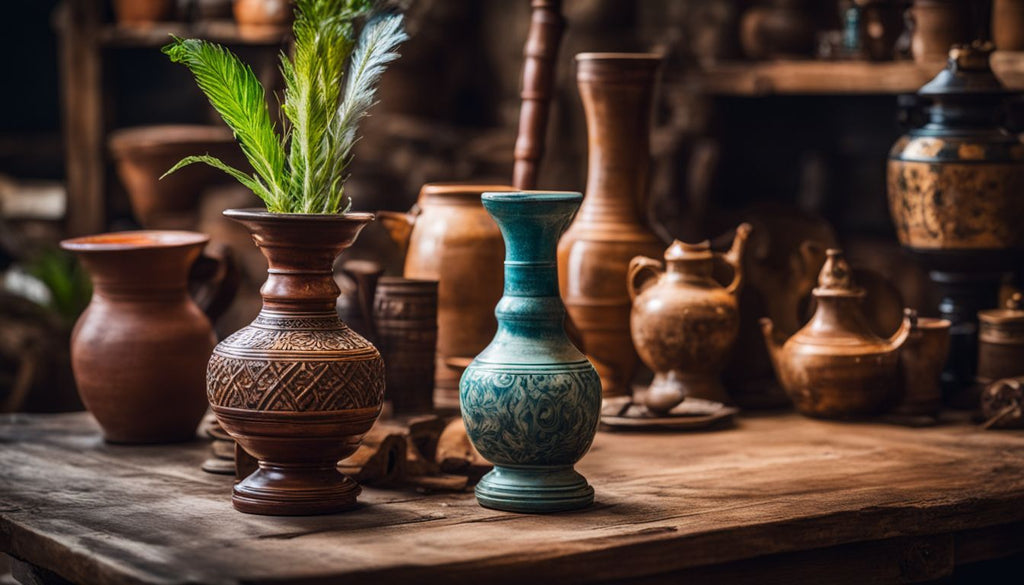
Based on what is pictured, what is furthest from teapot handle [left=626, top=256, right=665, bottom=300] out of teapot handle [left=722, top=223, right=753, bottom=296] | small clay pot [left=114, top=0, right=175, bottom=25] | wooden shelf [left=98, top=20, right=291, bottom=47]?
small clay pot [left=114, top=0, right=175, bottom=25]

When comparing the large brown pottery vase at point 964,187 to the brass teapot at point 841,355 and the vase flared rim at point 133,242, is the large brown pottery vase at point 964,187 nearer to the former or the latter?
the brass teapot at point 841,355

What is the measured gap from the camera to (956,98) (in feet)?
10.1

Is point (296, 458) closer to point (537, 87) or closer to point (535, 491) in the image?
point (535, 491)

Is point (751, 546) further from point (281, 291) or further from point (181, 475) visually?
point (181, 475)

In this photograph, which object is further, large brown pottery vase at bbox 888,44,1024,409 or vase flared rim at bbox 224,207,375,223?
large brown pottery vase at bbox 888,44,1024,409

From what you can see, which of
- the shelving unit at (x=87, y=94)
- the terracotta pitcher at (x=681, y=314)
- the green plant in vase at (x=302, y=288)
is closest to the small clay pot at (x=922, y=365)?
the terracotta pitcher at (x=681, y=314)

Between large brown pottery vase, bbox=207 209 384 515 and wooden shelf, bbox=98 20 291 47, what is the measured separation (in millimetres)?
3603

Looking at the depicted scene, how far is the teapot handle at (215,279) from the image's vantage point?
2.88 metres

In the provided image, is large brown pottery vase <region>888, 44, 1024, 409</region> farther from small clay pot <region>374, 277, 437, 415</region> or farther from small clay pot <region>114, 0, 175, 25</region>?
small clay pot <region>114, 0, 175, 25</region>

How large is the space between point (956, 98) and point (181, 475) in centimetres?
→ 174

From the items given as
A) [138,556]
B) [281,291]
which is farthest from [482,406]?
[138,556]

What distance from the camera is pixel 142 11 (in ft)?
19.4

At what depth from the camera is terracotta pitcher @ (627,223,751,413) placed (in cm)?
296

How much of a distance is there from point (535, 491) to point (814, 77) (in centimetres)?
272
